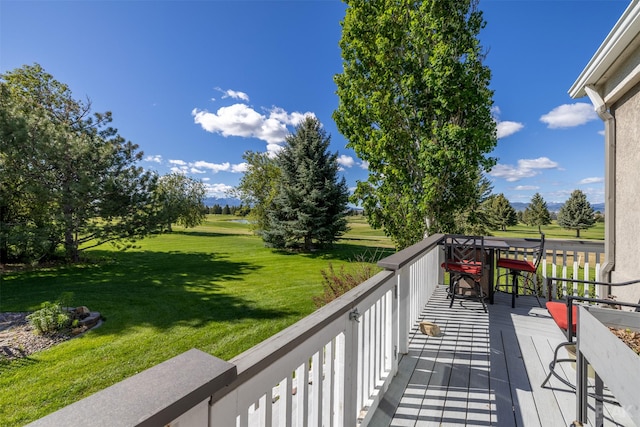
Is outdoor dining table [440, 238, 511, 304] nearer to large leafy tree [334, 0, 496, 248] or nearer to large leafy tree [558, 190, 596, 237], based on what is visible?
large leafy tree [334, 0, 496, 248]

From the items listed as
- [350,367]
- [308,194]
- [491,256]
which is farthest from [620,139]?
[308,194]

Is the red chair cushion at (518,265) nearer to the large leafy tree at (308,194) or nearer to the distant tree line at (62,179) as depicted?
the large leafy tree at (308,194)

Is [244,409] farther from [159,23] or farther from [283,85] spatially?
[283,85]

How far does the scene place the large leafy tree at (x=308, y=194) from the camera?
572 inches

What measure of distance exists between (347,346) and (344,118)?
8.09 metres

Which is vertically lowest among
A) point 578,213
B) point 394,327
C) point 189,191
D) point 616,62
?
point 394,327

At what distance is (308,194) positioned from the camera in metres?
14.6

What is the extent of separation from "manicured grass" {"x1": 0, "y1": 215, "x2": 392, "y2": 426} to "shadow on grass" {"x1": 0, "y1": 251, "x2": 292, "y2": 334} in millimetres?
21

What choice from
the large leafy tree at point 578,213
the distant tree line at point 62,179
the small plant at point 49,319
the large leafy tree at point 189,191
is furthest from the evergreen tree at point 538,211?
the small plant at point 49,319

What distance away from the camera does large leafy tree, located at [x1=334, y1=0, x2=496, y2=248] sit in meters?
7.30

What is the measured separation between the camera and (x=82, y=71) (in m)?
9.41

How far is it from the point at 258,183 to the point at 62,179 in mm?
9436

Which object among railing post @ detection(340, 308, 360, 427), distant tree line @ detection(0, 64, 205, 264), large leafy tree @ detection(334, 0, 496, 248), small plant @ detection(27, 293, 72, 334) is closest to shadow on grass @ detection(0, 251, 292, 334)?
small plant @ detection(27, 293, 72, 334)

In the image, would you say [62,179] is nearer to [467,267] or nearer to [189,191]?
[467,267]
